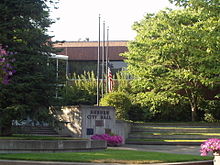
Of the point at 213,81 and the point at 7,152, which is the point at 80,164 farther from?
the point at 213,81

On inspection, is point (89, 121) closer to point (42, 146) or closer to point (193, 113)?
point (42, 146)

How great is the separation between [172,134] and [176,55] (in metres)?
7.96

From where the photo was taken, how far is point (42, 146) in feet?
56.4

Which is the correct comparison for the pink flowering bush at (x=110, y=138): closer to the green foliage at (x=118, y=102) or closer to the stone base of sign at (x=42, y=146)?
A: the stone base of sign at (x=42, y=146)

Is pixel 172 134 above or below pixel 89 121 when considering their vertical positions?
below

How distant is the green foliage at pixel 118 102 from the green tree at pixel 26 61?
10.5m

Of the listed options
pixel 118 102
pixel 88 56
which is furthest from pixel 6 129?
pixel 88 56

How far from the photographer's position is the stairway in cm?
2564

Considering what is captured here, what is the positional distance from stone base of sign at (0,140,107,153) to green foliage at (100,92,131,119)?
11.9 meters

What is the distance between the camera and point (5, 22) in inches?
772

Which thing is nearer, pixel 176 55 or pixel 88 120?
pixel 88 120

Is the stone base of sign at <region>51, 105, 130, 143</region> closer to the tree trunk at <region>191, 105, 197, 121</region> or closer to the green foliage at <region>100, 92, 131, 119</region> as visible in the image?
the green foliage at <region>100, 92, 131, 119</region>

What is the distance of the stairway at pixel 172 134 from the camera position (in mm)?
25641

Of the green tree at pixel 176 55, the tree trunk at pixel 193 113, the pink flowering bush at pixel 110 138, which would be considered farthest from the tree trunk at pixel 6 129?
the tree trunk at pixel 193 113
